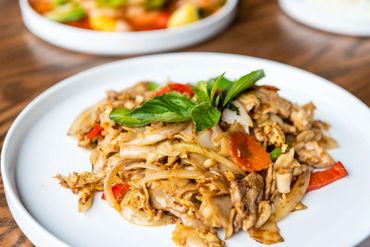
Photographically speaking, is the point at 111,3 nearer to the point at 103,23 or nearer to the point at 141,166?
the point at 103,23

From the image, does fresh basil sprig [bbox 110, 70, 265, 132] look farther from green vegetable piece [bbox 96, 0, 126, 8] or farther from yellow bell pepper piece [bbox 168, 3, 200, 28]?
green vegetable piece [bbox 96, 0, 126, 8]

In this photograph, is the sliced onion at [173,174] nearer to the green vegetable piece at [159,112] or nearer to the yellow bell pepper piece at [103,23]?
the green vegetable piece at [159,112]

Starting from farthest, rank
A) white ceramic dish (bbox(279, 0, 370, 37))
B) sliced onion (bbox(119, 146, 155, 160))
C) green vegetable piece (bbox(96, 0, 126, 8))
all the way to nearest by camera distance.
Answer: green vegetable piece (bbox(96, 0, 126, 8)) < white ceramic dish (bbox(279, 0, 370, 37)) < sliced onion (bbox(119, 146, 155, 160))

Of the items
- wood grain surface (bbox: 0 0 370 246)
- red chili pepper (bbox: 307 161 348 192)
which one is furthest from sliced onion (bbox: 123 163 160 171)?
wood grain surface (bbox: 0 0 370 246)

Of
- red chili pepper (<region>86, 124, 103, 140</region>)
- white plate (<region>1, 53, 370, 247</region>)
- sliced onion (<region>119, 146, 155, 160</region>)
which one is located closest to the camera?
white plate (<region>1, 53, 370, 247</region>)

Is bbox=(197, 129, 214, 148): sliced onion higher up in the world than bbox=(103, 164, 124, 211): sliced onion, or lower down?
higher up

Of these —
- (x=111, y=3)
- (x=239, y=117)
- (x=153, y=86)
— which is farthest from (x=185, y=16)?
(x=239, y=117)

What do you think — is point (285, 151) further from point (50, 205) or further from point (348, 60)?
point (348, 60)
